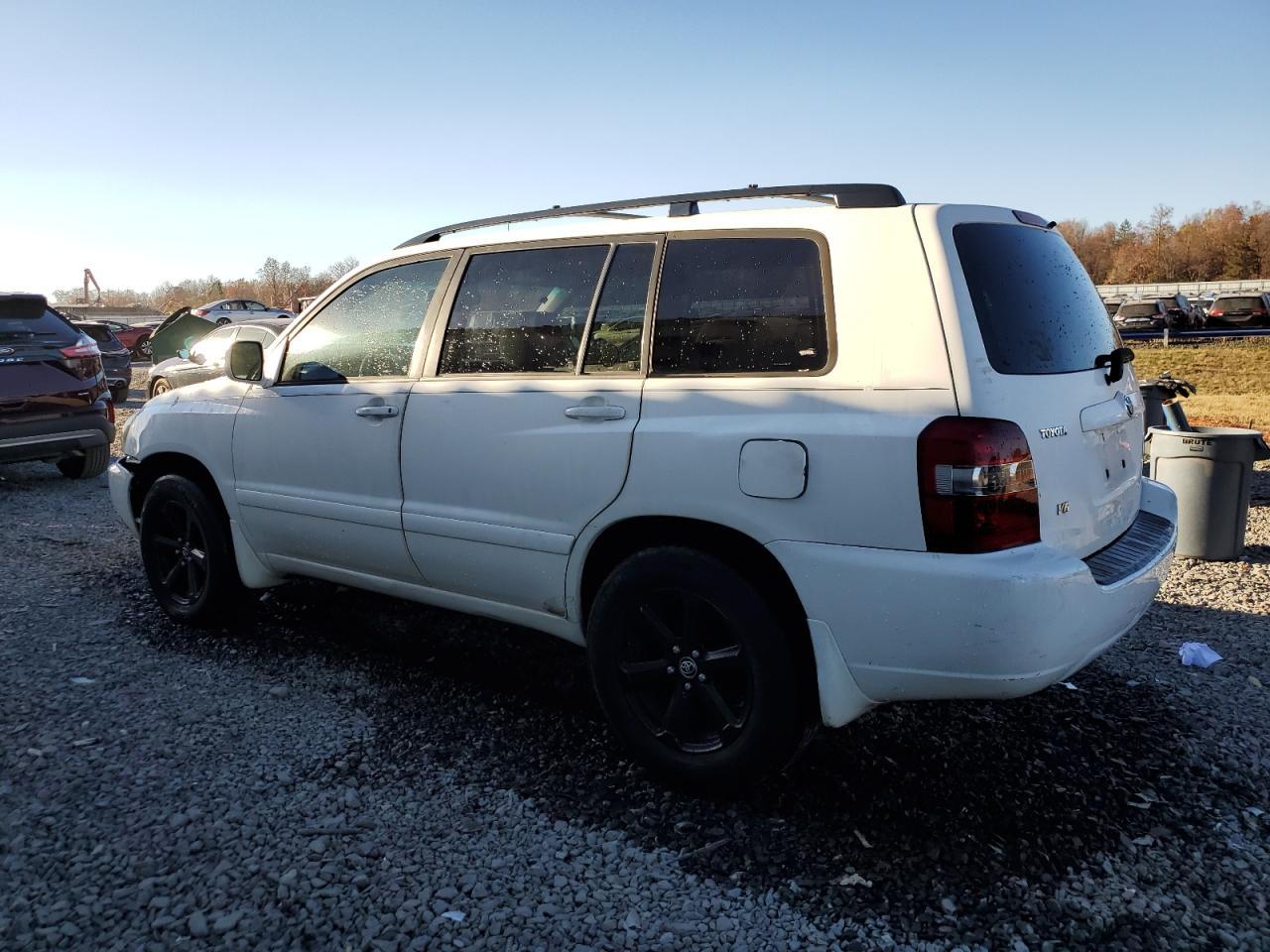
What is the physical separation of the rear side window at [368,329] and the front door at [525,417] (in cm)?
21

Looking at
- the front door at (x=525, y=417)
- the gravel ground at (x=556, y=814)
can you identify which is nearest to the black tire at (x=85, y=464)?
the gravel ground at (x=556, y=814)

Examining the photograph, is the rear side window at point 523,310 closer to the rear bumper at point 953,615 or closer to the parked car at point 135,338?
the rear bumper at point 953,615

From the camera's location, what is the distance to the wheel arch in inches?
114

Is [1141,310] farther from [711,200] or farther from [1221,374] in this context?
[711,200]

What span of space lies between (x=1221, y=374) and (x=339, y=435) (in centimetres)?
2041

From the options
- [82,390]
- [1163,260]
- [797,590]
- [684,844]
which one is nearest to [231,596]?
[684,844]

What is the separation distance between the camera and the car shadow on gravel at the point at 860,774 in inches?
109

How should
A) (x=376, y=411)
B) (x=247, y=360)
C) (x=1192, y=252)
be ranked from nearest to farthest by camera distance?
(x=376, y=411) → (x=247, y=360) → (x=1192, y=252)

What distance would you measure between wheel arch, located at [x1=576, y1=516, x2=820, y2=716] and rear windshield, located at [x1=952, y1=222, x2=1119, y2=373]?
866mm

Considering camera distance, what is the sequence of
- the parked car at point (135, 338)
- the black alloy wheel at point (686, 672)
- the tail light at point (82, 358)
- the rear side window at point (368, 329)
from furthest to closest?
the parked car at point (135, 338) → the tail light at point (82, 358) → the rear side window at point (368, 329) → the black alloy wheel at point (686, 672)

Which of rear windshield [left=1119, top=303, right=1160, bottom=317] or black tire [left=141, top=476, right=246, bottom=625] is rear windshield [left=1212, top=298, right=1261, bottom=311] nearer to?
rear windshield [left=1119, top=303, right=1160, bottom=317]

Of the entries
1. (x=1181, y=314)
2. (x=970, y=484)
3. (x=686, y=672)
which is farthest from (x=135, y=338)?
(x=1181, y=314)

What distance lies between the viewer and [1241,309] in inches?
1252

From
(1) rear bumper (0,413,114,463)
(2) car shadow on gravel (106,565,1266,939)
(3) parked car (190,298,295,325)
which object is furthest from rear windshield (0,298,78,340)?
(3) parked car (190,298,295,325)
